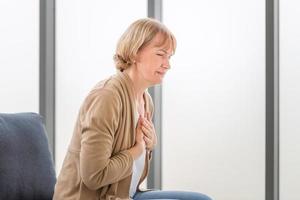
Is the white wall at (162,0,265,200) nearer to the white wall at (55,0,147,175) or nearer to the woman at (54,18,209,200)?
the white wall at (55,0,147,175)

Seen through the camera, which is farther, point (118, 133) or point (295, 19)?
point (295, 19)

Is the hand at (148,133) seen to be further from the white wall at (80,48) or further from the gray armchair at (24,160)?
the white wall at (80,48)

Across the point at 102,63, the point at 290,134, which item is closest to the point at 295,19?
the point at 290,134

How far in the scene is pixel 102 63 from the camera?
3.18 meters

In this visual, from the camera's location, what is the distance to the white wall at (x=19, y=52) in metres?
3.24

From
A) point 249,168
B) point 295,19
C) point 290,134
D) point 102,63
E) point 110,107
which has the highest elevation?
point 295,19

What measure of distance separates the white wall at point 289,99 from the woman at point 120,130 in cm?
131

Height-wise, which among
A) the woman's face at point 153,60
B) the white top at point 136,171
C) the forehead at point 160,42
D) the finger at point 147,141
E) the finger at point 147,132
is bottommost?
the white top at point 136,171

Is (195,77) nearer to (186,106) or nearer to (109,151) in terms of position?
(186,106)

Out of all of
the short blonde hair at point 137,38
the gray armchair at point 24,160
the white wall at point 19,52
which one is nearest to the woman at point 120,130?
the short blonde hair at point 137,38

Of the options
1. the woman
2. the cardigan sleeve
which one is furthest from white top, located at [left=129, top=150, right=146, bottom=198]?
the cardigan sleeve

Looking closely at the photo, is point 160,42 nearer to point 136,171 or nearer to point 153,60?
point 153,60

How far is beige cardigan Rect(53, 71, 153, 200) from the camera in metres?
1.41

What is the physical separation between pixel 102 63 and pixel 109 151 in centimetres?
180
